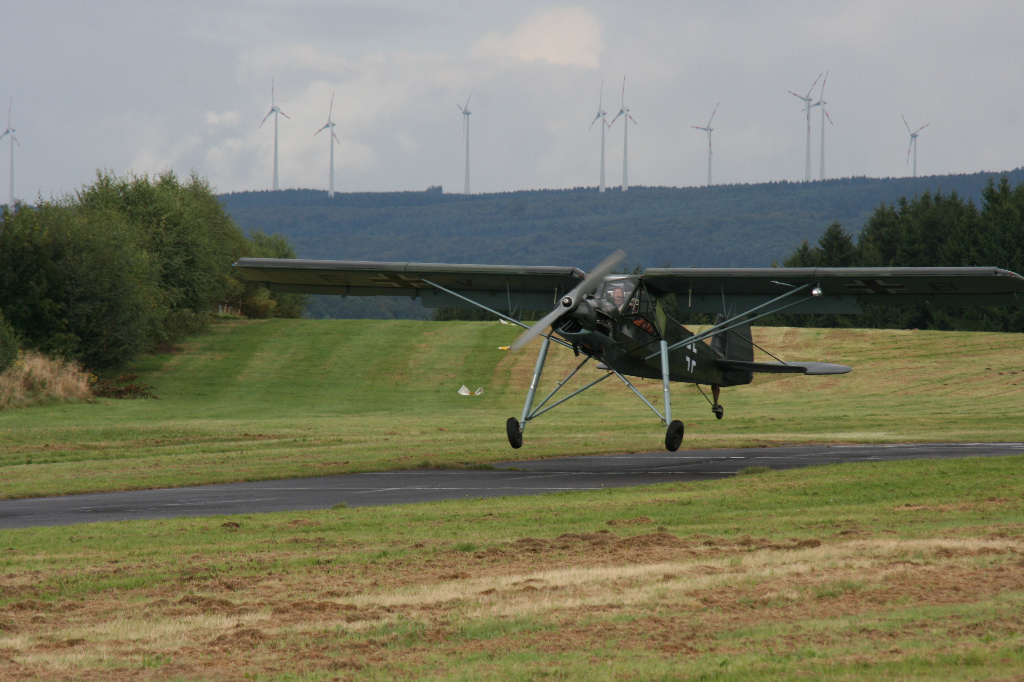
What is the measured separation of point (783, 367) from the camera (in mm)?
25797

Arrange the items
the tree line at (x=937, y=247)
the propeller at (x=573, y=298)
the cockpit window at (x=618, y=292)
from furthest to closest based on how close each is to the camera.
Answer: the tree line at (x=937, y=247) → the cockpit window at (x=618, y=292) → the propeller at (x=573, y=298)

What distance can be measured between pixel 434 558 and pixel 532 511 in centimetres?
375

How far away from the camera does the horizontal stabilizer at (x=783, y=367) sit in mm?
25641

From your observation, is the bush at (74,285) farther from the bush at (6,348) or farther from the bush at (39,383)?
the bush at (6,348)

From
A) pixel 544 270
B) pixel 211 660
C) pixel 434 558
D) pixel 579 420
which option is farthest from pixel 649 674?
pixel 579 420

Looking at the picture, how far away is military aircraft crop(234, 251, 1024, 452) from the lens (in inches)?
819

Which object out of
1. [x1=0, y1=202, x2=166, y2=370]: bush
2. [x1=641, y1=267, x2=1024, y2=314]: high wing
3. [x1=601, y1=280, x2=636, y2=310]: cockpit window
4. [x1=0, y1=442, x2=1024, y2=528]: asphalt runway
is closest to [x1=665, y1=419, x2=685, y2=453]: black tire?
[x1=0, y1=442, x2=1024, y2=528]: asphalt runway

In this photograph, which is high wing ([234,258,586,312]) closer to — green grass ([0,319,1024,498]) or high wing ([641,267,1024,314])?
high wing ([641,267,1024,314])

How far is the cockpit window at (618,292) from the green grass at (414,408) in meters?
4.90

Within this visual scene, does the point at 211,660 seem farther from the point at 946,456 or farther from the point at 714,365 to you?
the point at 714,365

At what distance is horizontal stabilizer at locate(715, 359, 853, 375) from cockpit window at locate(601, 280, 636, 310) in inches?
251

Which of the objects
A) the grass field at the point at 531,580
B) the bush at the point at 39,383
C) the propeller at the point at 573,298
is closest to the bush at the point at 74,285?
the bush at the point at 39,383

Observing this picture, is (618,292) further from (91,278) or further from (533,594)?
(91,278)

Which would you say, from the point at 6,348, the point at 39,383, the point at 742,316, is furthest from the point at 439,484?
the point at 6,348
